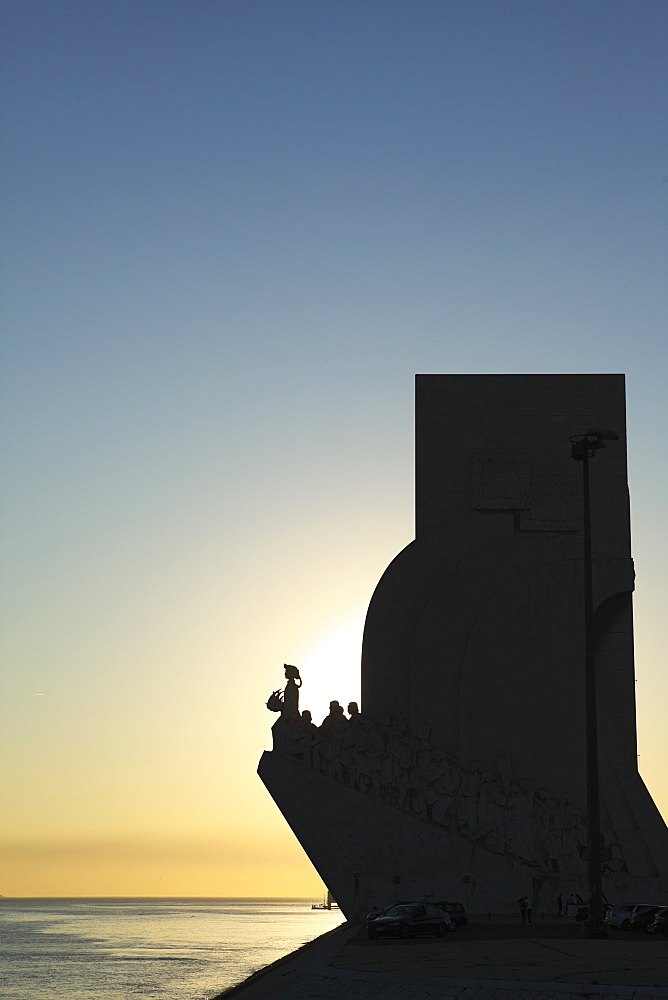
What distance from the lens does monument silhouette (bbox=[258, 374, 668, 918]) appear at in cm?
2833

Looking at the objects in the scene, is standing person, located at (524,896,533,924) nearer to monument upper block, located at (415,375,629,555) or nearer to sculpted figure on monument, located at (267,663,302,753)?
sculpted figure on monument, located at (267,663,302,753)

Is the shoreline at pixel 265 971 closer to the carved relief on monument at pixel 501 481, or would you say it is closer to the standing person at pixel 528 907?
the standing person at pixel 528 907

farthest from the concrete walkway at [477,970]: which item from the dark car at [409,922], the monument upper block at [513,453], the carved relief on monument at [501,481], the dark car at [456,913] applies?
the carved relief on monument at [501,481]

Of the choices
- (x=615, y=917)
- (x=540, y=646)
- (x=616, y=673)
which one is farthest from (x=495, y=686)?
(x=615, y=917)

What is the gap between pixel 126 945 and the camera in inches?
1917

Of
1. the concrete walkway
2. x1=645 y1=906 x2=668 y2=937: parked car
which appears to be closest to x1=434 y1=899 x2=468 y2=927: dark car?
the concrete walkway

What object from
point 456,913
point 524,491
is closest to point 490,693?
point 524,491

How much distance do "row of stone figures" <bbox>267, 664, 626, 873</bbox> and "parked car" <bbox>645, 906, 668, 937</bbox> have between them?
22.4ft

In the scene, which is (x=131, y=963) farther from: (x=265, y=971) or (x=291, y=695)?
(x=265, y=971)

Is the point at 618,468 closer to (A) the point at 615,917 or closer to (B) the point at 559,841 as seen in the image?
(B) the point at 559,841

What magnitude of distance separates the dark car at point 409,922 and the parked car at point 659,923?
11.9ft

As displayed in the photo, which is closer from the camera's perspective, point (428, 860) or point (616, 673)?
point (428, 860)

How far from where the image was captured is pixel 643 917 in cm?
2189

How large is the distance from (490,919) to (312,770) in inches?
198
